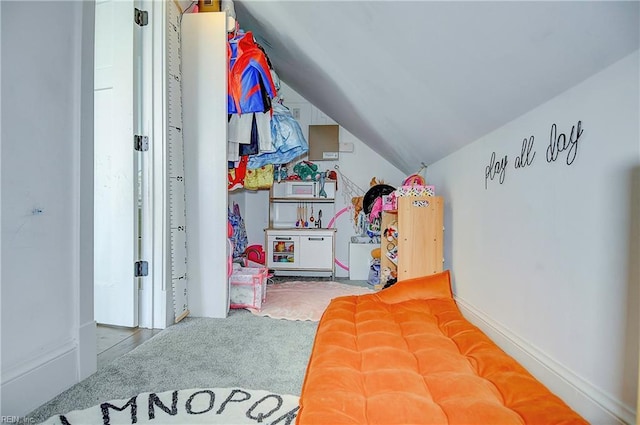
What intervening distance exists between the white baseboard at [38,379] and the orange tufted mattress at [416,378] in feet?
2.90

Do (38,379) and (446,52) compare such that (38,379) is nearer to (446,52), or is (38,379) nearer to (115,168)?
(115,168)

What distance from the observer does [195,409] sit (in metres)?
1.08

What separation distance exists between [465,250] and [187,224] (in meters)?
1.81

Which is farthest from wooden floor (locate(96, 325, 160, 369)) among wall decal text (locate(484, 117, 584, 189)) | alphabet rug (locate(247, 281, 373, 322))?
wall decal text (locate(484, 117, 584, 189))

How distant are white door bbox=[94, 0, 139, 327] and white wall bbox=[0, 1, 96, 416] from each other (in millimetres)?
617

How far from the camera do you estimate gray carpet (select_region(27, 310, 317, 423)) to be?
47.3 inches

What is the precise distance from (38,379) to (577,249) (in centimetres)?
181

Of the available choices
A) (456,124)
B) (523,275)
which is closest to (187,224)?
(456,124)

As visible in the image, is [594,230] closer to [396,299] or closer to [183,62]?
[396,299]

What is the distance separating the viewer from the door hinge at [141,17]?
6.30 ft

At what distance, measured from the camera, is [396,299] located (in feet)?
7.10

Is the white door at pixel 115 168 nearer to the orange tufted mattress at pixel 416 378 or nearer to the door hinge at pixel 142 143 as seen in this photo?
the door hinge at pixel 142 143

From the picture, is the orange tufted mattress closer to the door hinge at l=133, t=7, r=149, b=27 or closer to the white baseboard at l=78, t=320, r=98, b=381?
the white baseboard at l=78, t=320, r=98, b=381

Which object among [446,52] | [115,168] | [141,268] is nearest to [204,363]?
[141,268]
